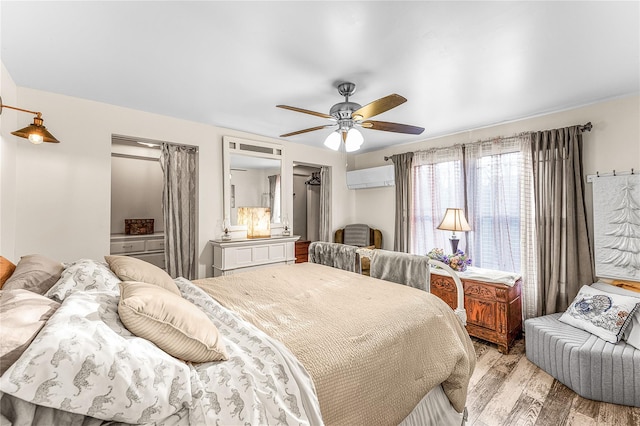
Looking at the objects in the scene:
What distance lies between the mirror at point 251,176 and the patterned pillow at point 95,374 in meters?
2.93

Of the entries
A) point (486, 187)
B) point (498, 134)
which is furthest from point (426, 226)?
point (498, 134)

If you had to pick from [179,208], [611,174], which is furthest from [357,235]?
[611,174]

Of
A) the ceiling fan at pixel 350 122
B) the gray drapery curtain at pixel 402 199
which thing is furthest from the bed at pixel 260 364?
the gray drapery curtain at pixel 402 199

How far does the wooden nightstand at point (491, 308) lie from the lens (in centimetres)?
274

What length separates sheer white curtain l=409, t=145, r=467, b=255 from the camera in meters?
3.72

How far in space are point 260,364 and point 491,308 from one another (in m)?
2.76

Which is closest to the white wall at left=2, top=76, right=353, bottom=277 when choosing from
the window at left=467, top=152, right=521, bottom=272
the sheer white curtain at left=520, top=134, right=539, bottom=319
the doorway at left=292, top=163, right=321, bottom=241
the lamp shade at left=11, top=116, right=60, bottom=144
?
the lamp shade at left=11, top=116, right=60, bottom=144

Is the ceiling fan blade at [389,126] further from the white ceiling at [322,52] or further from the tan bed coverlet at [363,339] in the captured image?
the tan bed coverlet at [363,339]

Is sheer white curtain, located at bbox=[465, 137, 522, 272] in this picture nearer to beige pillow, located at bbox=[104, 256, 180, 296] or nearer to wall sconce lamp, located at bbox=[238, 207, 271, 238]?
wall sconce lamp, located at bbox=[238, 207, 271, 238]

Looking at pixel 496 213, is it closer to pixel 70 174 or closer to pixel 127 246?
pixel 70 174

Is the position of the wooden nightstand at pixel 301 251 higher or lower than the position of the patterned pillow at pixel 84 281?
lower

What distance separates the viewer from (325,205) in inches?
195

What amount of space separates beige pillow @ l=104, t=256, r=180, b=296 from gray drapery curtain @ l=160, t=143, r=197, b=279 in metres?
1.78

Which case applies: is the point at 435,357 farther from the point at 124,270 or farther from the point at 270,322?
the point at 124,270
